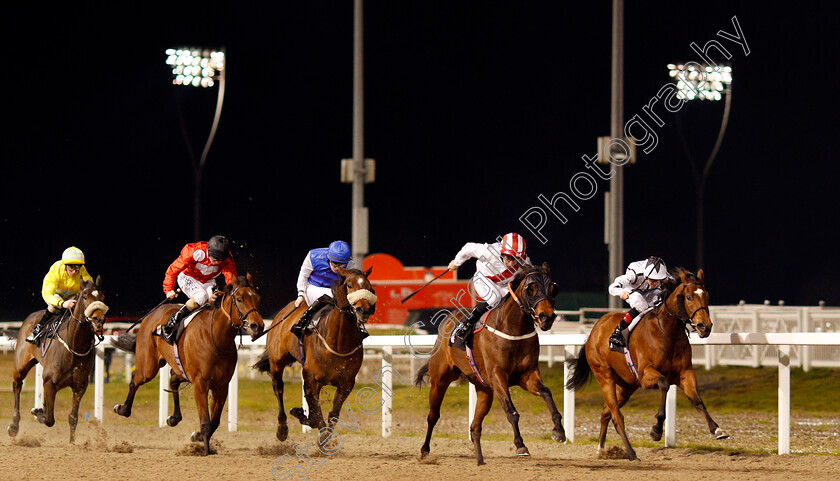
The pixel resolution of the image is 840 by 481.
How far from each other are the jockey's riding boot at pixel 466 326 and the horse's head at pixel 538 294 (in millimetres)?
516

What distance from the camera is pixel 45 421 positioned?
366 inches

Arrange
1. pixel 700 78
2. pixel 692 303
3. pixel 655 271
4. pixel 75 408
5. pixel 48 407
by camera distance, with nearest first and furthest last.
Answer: pixel 692 303, pixel 655 271, pixel 48 407, pixel 75 408, pixel 700 78

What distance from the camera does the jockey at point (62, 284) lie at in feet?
31.6

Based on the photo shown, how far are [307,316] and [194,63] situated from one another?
1601 centimetres

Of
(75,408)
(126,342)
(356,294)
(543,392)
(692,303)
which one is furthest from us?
(126,342)

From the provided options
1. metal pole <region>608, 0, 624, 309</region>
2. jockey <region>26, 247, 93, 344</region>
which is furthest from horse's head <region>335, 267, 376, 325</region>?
metal pole <region>608, 0, 624, 309</region>

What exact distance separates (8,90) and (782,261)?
24.6m

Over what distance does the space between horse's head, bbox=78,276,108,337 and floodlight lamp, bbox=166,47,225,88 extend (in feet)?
46.6

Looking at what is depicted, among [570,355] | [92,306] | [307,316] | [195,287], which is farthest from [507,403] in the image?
[92,306]

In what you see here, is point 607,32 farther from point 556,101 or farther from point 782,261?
point 782,261

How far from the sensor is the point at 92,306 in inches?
355

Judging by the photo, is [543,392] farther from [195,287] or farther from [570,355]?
[195,287]

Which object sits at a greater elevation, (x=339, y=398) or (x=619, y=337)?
(x=619, y=337)

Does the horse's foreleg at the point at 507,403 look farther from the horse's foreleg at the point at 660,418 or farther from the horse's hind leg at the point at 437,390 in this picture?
the horse's foreleg at the point at 660,418
